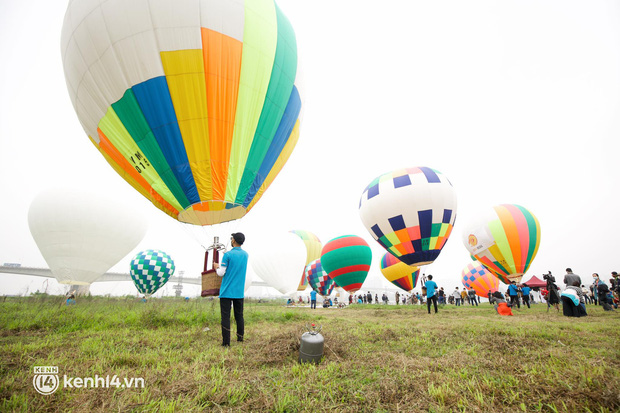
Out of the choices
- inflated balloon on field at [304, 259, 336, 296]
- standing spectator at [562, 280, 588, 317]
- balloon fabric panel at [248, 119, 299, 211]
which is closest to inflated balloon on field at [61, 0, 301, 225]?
balloon fabric panel at [248, 119, 299, 211]

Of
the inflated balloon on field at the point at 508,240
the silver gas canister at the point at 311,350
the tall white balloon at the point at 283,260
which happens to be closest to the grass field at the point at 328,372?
the silver gas canister at the point at 311,350

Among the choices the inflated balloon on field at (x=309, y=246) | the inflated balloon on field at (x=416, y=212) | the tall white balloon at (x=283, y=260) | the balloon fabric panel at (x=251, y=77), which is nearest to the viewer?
the balloon fabric panel at (x=251, y=77)

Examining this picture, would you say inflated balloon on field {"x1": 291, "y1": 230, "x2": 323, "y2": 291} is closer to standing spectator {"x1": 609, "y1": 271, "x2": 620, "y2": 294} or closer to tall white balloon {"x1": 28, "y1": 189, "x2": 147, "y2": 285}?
tall white balloon {"x1": 28, "y1": 189, "x2": 147, "y2": 285}

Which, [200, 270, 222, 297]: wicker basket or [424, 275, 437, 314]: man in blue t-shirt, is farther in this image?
[424, 275, 437, 314]: man in blue t-shirt

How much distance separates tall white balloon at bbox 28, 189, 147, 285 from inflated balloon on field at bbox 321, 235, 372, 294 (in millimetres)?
14269

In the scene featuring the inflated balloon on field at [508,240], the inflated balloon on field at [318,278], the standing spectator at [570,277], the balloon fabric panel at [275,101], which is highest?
the balloon fabric panel at [275,101]

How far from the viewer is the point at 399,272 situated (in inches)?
906

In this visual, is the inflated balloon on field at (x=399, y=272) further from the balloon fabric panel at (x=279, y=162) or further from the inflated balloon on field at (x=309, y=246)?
the balloon fabric panel at (x=279, y=162)

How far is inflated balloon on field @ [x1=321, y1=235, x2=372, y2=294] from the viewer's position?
19766 mm

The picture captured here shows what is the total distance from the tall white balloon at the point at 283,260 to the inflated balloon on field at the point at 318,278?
4312 millimetres

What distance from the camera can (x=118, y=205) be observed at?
1681 centimetres

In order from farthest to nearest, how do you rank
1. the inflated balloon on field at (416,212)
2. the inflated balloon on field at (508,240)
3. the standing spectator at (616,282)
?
the inflated balloon on field at (508,240) → the inflated balloon on field at (416,212) → the standing spectator at (616,282)

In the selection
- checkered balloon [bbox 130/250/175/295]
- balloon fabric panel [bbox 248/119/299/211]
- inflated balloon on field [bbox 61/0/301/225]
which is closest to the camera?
inflated balloon on field [bbox 61/0/301/225]

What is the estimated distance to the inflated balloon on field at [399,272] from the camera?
2273 cm
